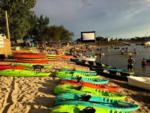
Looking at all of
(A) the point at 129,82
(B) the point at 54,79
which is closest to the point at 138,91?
(A) the point at 129,82

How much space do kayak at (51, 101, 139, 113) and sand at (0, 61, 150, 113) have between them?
94 cm

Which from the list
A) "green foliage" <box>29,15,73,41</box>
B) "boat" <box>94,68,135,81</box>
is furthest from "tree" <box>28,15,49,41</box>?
"boat" <box>94,68,135,81</box>

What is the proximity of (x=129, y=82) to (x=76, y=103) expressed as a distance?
12193mm

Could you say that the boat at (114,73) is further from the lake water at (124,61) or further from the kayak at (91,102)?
the kayak at (91,102)

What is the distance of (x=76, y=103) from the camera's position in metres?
12.3

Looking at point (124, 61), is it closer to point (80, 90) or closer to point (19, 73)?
point (19, 73)

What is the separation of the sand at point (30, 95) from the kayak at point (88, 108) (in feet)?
3.08

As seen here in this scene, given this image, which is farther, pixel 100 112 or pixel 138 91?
pixel 138 91

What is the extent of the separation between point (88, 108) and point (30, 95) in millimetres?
4420

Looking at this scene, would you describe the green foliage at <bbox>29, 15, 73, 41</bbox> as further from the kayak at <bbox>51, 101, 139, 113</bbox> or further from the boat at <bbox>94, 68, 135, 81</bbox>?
the kayak at <bbox>51, 101, 139, 113</bbox>

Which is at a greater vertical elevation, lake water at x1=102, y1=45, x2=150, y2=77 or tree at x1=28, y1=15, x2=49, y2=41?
tree at x1=28, y1=15, x2=49, y2=41

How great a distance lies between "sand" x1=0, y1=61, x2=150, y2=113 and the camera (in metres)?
12.7

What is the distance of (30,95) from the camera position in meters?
14.9

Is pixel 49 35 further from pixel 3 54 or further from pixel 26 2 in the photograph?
pixel 3 54
